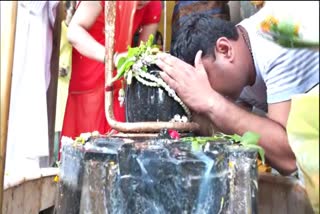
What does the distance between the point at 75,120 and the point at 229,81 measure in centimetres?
67

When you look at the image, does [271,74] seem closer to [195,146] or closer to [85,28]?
[195,146]

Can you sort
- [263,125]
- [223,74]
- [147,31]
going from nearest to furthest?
[263,125] < [223,74] < [147,31]

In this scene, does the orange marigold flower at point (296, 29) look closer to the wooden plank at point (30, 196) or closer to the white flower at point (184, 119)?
the white flower at point (184, 119)

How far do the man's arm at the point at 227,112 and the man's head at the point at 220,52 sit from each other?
7 cm

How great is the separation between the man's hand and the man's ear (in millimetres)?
116

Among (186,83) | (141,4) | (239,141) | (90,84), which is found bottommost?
(239,141)

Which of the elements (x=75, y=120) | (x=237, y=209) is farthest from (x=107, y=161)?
(x=75, y=120)

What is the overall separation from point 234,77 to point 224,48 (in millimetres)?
69

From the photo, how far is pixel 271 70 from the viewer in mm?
989

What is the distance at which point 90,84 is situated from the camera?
61.9 inches

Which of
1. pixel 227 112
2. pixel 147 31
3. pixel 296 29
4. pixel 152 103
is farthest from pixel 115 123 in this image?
pixel 147 31

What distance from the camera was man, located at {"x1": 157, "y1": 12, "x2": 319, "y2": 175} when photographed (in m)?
0.89

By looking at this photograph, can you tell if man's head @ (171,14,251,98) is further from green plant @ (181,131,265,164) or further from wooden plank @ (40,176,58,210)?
wooden plank @ (40,176,58,210)

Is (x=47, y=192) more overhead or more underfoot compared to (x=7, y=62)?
more underfoot
